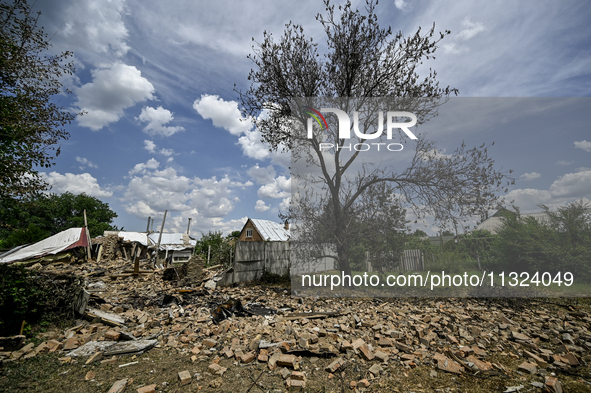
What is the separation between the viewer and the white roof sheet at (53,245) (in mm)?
14131

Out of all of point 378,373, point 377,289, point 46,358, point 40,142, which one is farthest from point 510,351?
point 40,142

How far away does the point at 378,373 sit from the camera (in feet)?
11.2

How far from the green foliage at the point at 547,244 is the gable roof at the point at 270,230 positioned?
18.3 meters

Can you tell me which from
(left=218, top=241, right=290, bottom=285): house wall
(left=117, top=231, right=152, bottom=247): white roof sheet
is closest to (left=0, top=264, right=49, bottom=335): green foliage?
(left=218, top=241, right=290, bottom=285): house wall

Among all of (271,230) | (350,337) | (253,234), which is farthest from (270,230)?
(350,337)

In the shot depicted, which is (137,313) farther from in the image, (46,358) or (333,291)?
(333,291)

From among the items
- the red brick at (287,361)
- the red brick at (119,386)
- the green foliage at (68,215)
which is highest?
the green foliage at (68,215)

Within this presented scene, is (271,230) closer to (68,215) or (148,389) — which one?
(148,389)

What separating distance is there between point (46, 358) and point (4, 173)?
4.97m

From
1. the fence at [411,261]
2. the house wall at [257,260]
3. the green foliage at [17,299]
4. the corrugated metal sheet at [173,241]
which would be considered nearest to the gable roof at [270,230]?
the corrugated metal sheet at [173,241]

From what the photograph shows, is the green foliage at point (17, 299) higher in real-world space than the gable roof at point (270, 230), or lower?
lower

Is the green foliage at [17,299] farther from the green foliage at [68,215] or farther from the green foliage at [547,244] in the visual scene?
the green foliage at [68,215]

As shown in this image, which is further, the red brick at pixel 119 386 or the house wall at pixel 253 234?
the house wall at pixel 253 234

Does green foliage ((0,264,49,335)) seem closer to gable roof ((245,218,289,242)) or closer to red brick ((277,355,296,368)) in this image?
red brick ((277,355,296,368))
